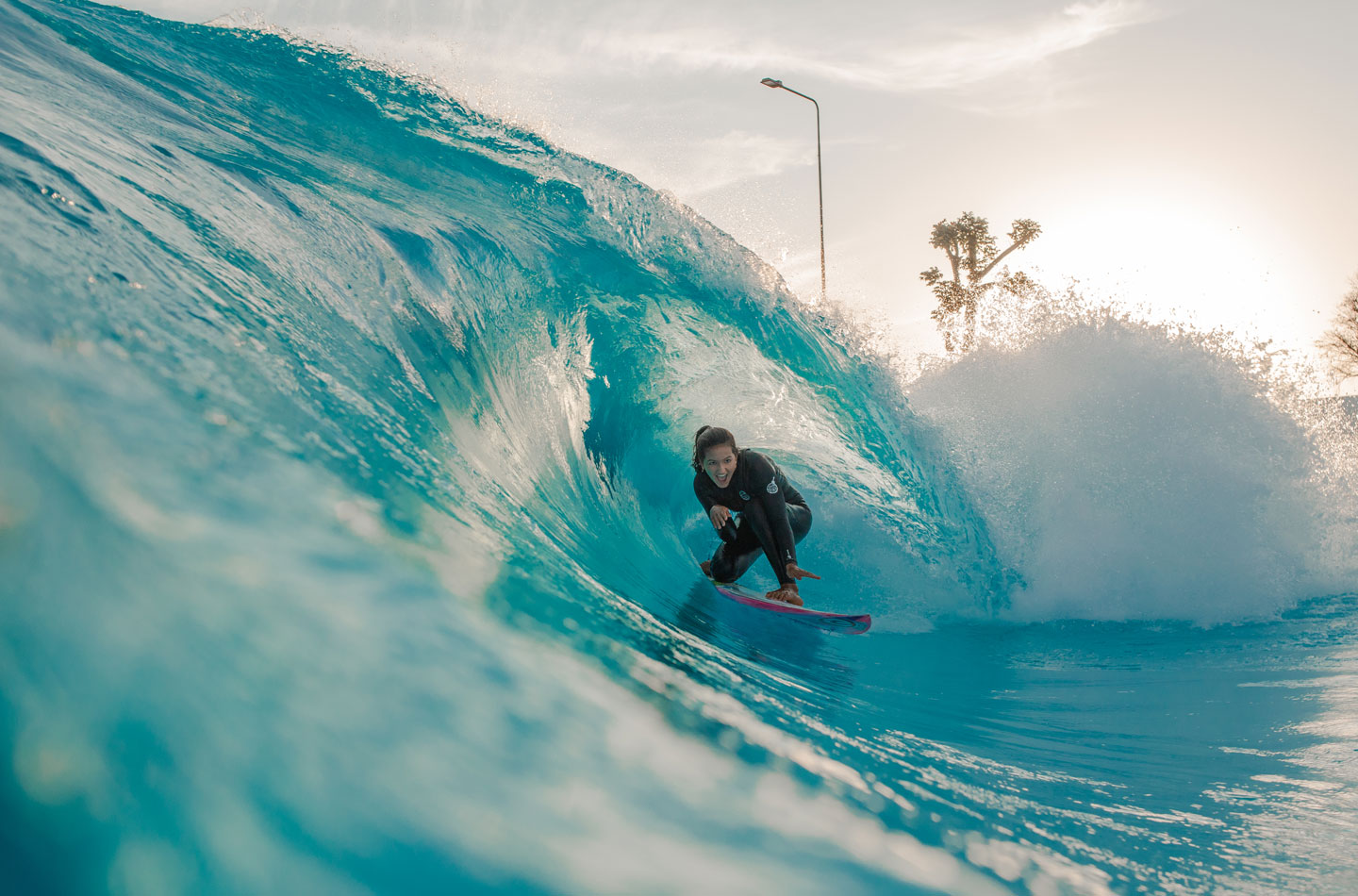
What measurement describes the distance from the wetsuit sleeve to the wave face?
1.34 ft

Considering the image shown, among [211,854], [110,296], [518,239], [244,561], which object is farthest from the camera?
[518,239]

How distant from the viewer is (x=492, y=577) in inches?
67.3

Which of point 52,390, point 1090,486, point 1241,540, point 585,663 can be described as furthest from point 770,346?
point 52,390

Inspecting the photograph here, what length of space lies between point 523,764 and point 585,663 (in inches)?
20.1

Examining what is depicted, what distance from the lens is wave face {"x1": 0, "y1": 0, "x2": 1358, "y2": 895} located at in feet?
2.83

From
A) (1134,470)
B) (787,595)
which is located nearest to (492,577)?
(787,595)

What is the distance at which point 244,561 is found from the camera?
1.15m

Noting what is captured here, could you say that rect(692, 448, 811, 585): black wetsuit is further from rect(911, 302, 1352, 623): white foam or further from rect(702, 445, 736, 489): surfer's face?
rect(911, 302, 1352, 623): white foam

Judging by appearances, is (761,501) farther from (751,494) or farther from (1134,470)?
(1134,470)

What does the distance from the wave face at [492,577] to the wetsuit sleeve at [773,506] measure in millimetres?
410

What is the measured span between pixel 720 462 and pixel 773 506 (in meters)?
0.37

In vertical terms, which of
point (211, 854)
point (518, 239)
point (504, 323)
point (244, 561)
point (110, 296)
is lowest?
point (211, 854)

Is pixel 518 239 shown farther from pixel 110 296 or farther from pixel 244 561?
pixel 244 561

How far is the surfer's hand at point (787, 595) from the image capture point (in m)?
3.77
